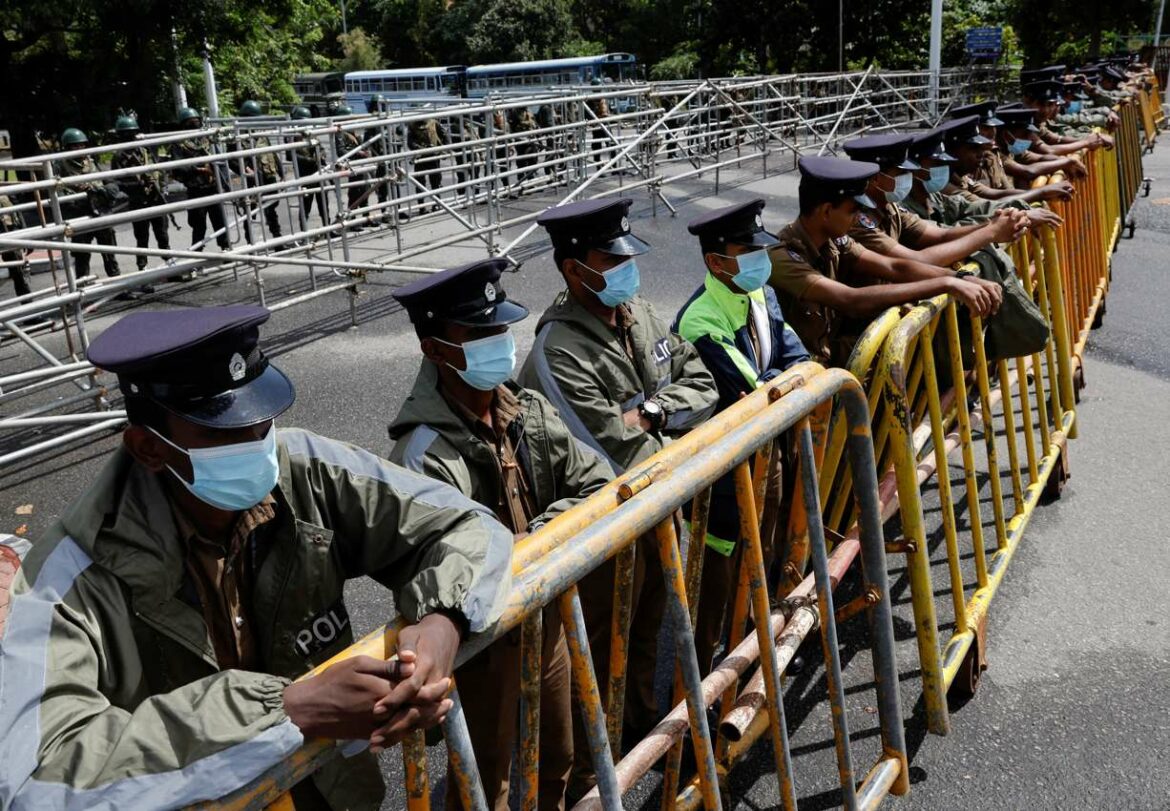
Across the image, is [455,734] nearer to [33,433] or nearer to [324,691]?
[324,691]

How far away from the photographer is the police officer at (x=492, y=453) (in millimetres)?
2689

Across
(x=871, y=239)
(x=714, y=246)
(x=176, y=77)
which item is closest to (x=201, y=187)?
(x=871, y=239)

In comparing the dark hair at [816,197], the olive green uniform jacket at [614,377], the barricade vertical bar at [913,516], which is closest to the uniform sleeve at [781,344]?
the olive green uniform jacket at [614,377]

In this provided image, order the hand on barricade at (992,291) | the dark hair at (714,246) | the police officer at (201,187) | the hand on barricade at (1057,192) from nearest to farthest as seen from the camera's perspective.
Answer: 1. the hand on barricade at (992,291)
2. the dark hair at (714,246)
3. the hand on barricade at (1057,192)
4. the police officer at (201,187)

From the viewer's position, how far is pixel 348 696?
148cm

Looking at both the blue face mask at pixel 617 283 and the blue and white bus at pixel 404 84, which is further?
the blue and white bus at pixel 404 84

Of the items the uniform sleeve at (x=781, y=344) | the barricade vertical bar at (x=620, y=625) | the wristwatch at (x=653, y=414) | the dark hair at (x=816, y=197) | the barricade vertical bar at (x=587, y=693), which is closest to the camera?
the barricade vertical bar at (x=587, y=693)

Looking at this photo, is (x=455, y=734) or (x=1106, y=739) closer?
(x=455, y=734)

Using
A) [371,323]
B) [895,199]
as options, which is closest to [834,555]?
[895,199]

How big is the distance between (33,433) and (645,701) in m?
5.22

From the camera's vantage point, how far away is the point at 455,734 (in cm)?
165

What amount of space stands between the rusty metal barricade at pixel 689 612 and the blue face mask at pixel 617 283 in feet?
3.22

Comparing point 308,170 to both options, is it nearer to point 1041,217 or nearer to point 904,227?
point 904,227

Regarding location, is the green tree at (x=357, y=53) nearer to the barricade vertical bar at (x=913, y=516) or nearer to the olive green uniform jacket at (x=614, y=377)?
the olive green uniform jacket at (x=614, y=377)
